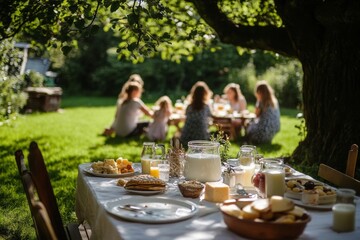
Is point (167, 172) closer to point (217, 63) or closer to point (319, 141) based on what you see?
point (319, 141)

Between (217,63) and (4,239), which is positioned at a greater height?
(217,63)

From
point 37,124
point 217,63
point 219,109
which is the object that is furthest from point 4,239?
point 217,63

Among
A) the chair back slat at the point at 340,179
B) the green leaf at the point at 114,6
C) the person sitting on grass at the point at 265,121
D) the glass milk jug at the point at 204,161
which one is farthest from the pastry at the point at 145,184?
the person sitting on grass at the point at 265,121

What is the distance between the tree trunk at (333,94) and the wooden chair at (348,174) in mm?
2962

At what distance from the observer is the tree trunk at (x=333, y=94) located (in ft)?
20.5

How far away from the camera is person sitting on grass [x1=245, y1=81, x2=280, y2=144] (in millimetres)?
10422

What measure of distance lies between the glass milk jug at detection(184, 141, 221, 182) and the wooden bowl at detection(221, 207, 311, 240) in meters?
1.05

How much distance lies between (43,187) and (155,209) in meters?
0.74

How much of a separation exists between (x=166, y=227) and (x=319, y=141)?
4.76 metres

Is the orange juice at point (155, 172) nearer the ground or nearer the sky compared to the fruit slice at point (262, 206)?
nearer the ground

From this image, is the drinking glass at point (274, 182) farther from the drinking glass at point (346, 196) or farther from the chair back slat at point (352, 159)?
the chair back slat at point (352, 159)

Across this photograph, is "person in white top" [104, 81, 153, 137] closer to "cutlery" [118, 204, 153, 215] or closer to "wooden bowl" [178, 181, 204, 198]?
"wooden bowl" [178, 181, 204, 198]

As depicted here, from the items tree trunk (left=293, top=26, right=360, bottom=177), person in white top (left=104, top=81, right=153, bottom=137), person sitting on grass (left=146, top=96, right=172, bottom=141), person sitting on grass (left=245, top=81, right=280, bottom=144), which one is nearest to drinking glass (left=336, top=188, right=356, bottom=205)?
tree trunk (left=293, top=26, right=360, bottom=177)

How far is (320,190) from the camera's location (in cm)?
284
